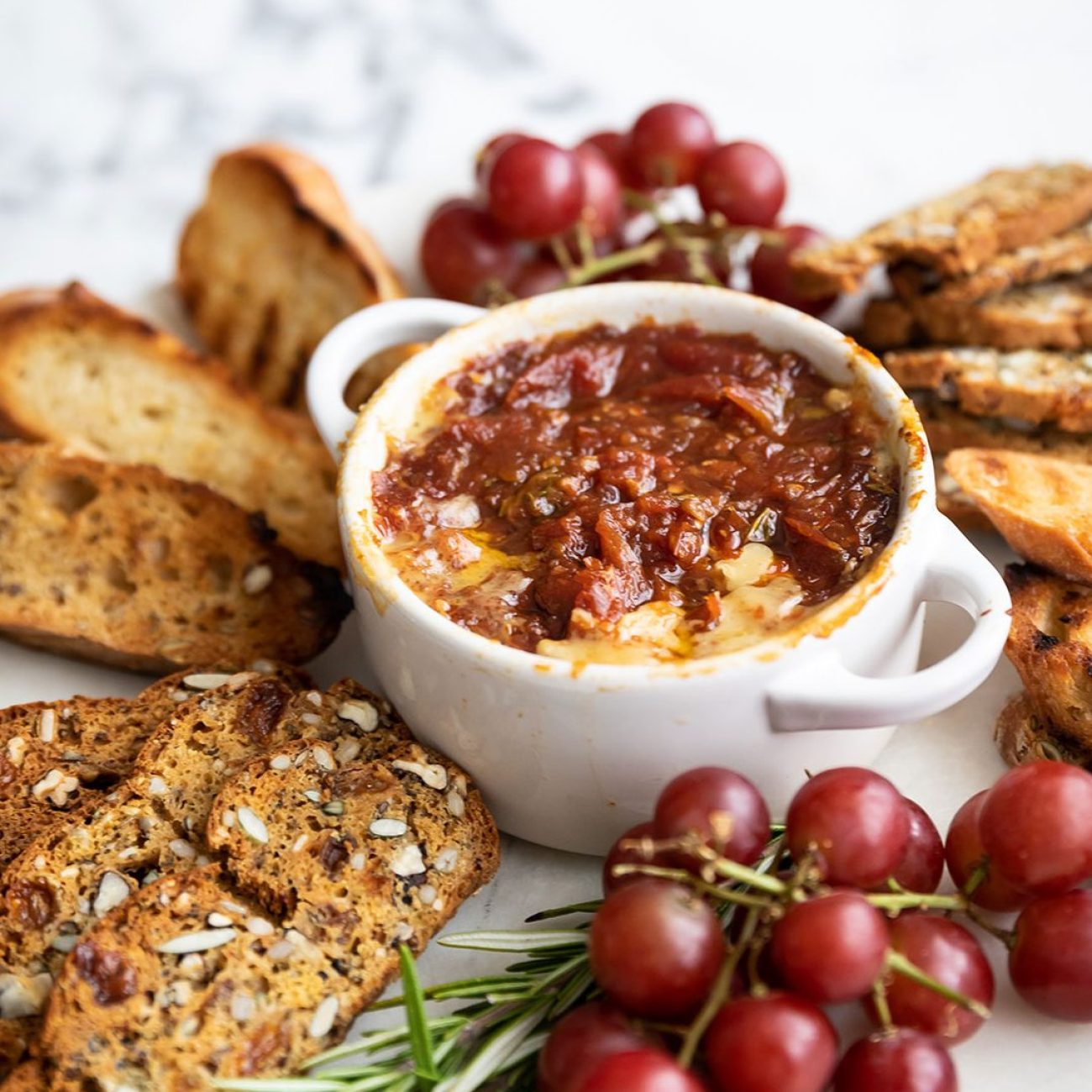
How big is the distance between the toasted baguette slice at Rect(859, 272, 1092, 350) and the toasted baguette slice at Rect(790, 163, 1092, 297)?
0.35ft

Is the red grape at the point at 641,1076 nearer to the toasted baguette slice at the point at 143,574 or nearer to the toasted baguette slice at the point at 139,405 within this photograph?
the toasted baguette slice at the point at 143,574

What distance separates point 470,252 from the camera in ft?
12.6

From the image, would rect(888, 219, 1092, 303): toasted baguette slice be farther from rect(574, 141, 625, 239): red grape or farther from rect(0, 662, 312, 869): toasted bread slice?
rect(0, 662, 312, 869): toasted bread slice

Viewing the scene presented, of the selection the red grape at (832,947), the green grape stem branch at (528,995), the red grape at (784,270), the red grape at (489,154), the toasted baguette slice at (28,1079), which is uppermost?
the red grape at (489,154)

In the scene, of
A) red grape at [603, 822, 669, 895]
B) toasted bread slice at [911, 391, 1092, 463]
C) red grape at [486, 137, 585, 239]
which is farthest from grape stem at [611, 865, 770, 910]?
red grape at [486, 137, 585, 239]

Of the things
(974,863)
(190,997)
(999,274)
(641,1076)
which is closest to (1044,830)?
(974,863)

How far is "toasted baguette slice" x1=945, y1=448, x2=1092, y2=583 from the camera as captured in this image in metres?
2.95

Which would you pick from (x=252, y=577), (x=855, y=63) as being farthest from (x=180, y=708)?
(x=855, y=63)

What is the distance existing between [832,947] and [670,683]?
1.66 ft

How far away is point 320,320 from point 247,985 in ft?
6.21

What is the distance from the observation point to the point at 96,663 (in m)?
3.28

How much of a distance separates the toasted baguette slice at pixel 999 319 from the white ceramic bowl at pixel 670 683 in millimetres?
683

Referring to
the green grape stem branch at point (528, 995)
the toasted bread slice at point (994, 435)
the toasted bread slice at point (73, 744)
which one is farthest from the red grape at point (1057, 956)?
the toasted bread slice at point (73, 744)

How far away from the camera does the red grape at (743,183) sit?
12.5 ft
